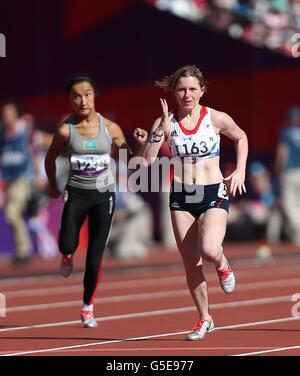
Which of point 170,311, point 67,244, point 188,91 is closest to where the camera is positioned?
point 188,91

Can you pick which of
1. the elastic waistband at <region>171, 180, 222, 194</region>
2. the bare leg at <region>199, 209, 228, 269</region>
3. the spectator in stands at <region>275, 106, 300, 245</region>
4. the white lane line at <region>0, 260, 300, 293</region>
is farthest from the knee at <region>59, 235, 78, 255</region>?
the spectator in stands at <region>275, 106, 300, 245</region>

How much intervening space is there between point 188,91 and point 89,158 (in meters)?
1.63

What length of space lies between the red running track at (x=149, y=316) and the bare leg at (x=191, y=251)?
383 millimetres

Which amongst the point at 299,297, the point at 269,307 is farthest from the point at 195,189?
the point at 299,297

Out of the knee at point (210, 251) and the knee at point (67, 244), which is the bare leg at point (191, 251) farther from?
the knee at point (67, 244)

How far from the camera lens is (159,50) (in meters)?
28.8

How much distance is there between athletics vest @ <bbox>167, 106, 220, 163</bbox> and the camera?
1070 centimetres

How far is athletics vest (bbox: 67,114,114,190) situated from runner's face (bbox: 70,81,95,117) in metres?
0.21

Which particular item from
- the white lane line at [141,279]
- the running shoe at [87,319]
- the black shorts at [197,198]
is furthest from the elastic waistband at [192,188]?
the white lane line at [141,279]

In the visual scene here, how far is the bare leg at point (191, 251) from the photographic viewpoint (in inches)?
425

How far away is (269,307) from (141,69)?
15177mm

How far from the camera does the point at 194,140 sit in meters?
10.7

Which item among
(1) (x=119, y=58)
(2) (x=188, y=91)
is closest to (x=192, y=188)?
(2) (x=188, y=91)

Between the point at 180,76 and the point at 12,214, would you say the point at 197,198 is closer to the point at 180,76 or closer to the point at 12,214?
the point at 180,76
